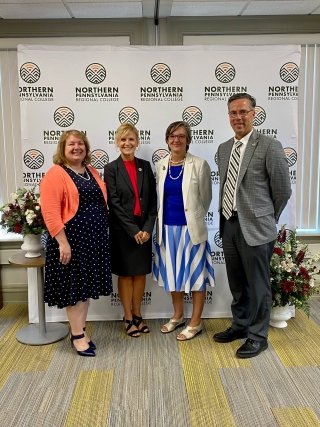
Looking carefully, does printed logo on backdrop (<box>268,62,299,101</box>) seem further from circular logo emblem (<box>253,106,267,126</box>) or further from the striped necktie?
the striped necktie

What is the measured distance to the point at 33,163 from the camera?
321 centimetres

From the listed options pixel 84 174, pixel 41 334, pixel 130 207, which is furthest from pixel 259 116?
pixel 41 334

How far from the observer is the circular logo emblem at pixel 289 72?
125 inches

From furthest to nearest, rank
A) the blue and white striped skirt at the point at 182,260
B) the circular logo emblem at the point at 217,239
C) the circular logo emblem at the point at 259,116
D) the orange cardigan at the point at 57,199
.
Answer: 1. the circular logo emblem at the point at 217,239
2. the circular logo emblem at the point at 259,116
3. the blue and white striped skirt at the point at 182,260
4. the orange cardigan at the point at 57,199

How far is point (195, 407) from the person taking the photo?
2.24m

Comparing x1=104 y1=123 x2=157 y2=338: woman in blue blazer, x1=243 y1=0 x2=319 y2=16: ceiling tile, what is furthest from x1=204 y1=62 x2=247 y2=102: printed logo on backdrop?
x1=104 y1=123 x2=157 y2=338: woman in blue blazer

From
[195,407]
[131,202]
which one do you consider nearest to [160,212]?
[131,202]

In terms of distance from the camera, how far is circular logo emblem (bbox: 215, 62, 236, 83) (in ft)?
10.4

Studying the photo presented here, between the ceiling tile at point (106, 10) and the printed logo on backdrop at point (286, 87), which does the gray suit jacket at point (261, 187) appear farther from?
the ceiling tile at point (106, 10)

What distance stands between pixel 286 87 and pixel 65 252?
6.74 ft

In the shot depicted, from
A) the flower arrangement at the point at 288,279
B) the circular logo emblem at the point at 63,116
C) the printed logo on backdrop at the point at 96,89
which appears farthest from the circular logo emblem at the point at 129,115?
the flower arrangement at the point at 288,279

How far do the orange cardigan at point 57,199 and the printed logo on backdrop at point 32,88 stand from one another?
0.81 metres

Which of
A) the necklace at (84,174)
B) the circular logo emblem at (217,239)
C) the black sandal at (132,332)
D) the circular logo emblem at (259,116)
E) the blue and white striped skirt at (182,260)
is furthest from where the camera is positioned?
the circular logo emblem at (217,239)

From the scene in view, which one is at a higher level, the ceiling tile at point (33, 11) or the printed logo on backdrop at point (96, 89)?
the ceiling tile at point (33, 11)
